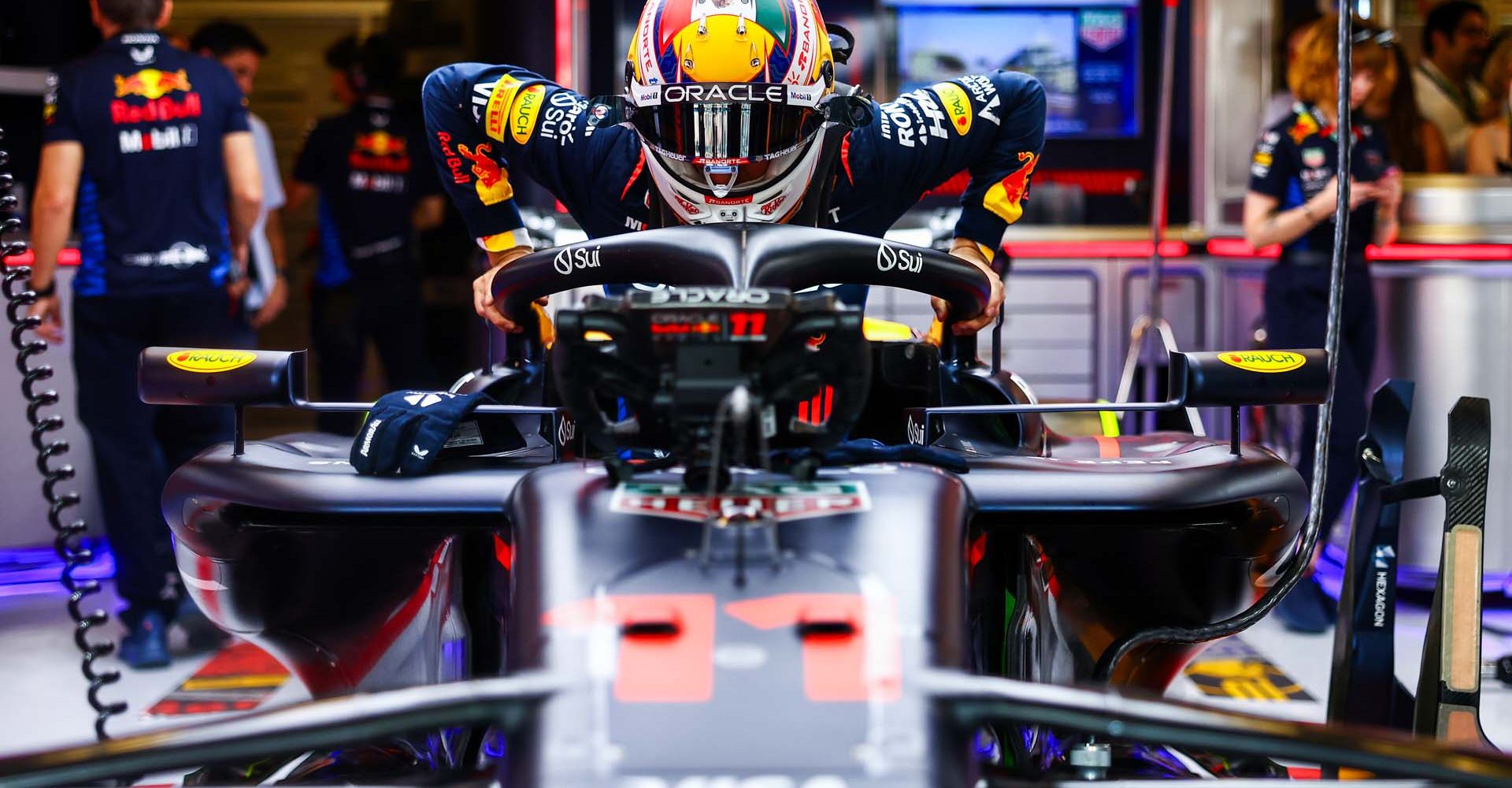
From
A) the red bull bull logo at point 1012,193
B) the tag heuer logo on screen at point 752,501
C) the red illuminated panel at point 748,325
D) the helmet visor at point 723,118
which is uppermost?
the helmet visor at point 723,118

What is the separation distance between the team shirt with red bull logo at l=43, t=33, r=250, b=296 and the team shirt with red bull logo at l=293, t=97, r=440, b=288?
4.81 feet

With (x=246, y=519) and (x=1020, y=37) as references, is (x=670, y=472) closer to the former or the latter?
(x=246, y=519)

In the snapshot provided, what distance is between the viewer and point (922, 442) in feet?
5.68

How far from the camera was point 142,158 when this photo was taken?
3.65 meters

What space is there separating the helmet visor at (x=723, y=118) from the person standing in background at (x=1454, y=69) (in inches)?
152

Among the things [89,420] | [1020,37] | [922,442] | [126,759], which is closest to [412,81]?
[1020,37]

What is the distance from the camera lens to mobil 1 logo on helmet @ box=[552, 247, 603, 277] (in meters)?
1.57

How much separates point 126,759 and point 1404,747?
91 centimetres

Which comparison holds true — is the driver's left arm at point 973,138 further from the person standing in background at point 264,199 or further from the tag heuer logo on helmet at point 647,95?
the person standing in background at point 264,199

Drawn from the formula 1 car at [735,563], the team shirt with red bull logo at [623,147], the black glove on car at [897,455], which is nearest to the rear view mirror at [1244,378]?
the formula 1 car at [735,563]

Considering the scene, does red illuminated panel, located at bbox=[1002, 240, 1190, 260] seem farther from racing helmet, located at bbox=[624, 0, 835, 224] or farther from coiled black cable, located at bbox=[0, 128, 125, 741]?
coiled black cable, located at bbox=[0, 128, 125, 741]

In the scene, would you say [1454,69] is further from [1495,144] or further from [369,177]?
[369,177]

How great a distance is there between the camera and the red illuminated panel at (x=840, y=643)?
111cm

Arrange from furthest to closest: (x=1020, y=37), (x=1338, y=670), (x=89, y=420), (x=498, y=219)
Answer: (x=1020, y=37)
(x=89, y=420)
(x=498, y=219)
(x=1338, y=670)
